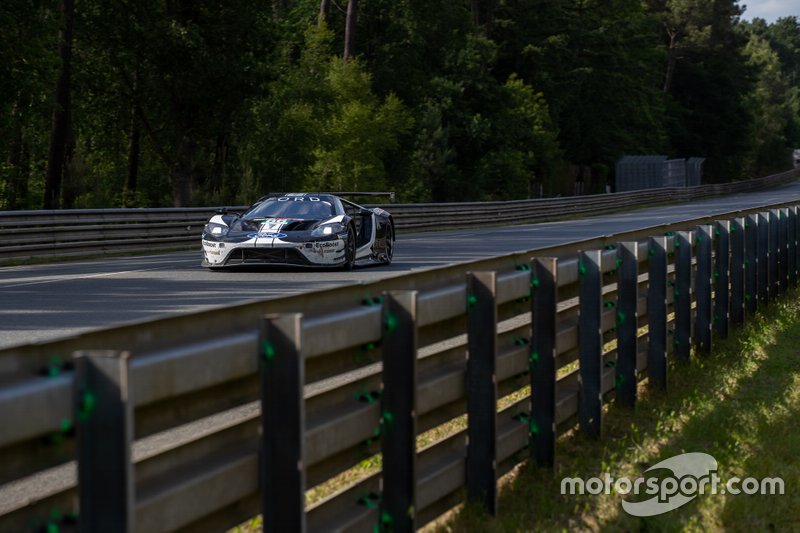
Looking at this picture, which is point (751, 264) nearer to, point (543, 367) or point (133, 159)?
point (543, 367)

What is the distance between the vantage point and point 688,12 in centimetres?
10406

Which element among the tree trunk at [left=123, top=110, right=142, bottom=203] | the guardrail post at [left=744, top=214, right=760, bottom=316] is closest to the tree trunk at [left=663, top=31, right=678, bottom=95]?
the tree trunk at [left=123, top=110, right=142, bottom=203]

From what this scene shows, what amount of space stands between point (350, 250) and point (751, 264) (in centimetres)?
755

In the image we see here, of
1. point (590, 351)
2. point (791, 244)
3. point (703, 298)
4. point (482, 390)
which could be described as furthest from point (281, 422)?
point (791, 244)

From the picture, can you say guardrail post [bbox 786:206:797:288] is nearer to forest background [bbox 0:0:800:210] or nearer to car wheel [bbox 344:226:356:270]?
car wheel [bbox 344:226:356:270]

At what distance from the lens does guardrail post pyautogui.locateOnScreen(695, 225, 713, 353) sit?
9.88 m

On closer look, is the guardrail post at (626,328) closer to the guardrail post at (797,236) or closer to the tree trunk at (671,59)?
the guardrail post at (797,236)

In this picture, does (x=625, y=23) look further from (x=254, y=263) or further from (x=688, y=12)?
(x=254, y=263)

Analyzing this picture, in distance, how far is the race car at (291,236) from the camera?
17938 mm

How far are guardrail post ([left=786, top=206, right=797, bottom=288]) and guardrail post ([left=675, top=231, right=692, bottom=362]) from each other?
5746mm

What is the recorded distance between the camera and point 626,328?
7762 millimetres

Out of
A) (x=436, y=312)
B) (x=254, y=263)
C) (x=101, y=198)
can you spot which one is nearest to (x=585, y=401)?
(x=436, y=312)

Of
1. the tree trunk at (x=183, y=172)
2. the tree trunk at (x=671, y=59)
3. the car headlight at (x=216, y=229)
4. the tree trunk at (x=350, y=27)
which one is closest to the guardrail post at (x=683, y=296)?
the car headlight at (x=216, y=229)

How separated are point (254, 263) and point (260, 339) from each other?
47.2 ft
